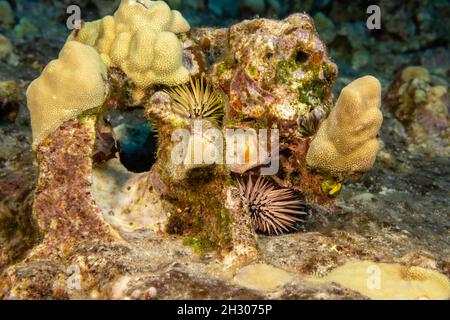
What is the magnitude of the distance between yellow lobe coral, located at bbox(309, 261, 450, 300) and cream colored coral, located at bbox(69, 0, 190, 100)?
2.30 meters

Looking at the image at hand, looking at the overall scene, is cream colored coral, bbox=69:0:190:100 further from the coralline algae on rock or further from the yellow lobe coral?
the yellow lobe coral

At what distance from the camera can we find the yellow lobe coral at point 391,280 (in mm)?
2775

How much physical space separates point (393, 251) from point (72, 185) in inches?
111

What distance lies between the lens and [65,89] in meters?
3.50

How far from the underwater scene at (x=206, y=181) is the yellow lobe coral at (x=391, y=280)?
0.01 metres

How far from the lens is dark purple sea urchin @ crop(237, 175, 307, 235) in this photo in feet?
12.4

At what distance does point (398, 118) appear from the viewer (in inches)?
285

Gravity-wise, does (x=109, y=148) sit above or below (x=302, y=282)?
above

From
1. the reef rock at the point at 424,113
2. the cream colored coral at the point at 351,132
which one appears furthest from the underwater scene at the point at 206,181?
the reef rock at the point at 424,113

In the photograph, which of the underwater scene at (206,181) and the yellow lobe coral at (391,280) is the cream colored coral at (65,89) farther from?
the yellow lobe coral at (391,280)

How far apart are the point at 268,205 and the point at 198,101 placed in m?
1.18
